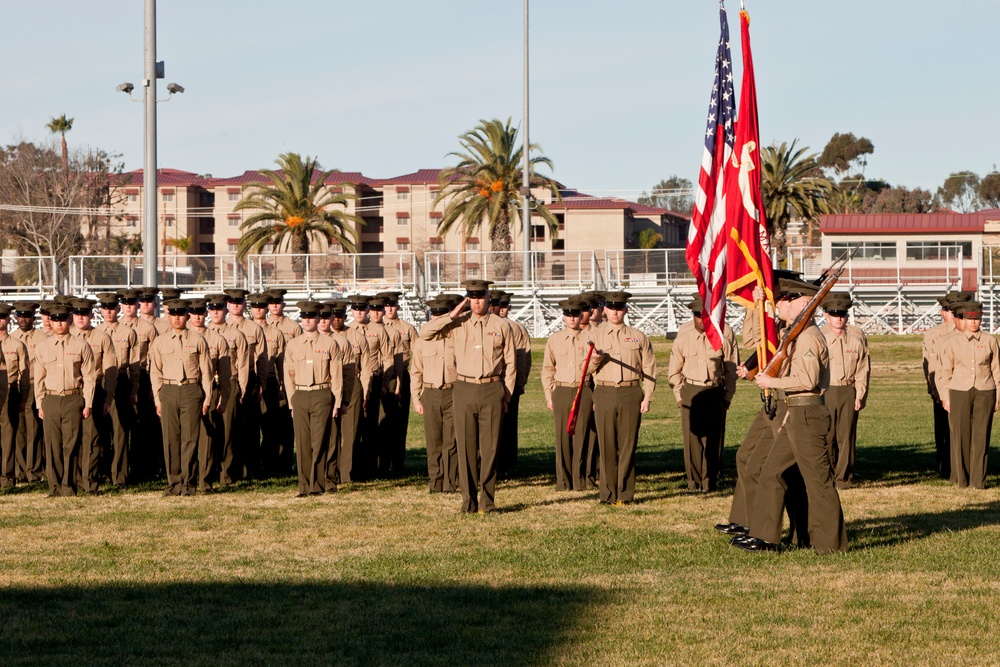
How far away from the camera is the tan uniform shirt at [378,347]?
50.9 ft

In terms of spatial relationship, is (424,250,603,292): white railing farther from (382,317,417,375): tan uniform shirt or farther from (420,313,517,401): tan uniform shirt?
Answer: (420,313,517,401): tan uniform shirt

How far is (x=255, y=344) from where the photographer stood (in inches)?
604

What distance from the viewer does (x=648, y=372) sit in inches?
508

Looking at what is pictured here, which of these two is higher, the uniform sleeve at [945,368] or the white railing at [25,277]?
the white railing at [25,277]

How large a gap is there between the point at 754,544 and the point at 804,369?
1.40m

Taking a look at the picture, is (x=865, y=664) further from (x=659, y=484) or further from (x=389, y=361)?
(x=389, y=361)

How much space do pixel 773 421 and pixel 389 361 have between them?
6750mm

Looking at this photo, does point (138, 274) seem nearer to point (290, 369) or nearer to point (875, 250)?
point (875, 250)

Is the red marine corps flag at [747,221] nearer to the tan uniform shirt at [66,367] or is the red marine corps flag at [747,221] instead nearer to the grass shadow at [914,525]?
the grass shadow at [914,525]

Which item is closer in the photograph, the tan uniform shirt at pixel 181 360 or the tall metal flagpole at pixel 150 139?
the tan uniform shirt at pixel 181 360

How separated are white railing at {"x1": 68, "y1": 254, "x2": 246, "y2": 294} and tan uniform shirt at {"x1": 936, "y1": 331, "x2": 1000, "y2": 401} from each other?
85.2 feet

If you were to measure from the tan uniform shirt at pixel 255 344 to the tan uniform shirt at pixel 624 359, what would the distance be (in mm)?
4434

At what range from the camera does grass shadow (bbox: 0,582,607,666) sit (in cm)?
719

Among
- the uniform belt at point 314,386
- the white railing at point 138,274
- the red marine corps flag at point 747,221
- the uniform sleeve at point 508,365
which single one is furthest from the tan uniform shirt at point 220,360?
the white railing at point 138,274
